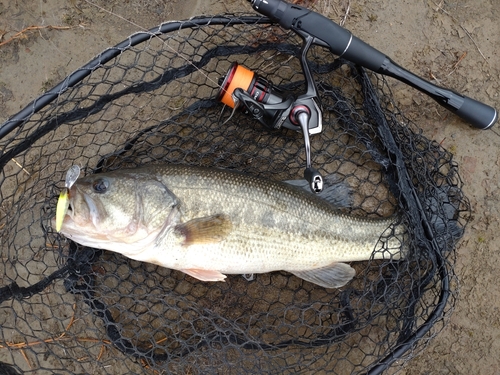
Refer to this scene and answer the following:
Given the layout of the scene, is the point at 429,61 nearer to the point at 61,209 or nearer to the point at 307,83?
the point at 307,83

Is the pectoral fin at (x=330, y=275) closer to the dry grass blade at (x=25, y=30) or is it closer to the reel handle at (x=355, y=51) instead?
the reel handle at (x=355, y=51)

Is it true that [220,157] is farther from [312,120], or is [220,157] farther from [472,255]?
[472,255]

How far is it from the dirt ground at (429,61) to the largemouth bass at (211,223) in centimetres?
98

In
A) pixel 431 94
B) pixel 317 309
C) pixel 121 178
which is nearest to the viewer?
pixel 121 178

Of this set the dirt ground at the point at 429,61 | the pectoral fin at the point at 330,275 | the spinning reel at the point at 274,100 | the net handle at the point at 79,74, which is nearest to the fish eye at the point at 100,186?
the net handle at the point at 79,74

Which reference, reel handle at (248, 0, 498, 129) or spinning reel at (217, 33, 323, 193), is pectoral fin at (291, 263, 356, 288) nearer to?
spinning reel at (217, 33, 323, 193)

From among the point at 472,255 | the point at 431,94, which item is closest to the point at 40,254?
the point at 431,94

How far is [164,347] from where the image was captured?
3.16m

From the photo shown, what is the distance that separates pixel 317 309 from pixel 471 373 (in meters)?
1.37

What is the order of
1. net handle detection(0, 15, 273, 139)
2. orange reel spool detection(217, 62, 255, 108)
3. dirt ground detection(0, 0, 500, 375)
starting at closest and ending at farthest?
net handle detection(0, 15, 273, 139)
orange reel spool detection(217, 62, 255, 108)
dirt ground detection(0, 0, 500, 375)

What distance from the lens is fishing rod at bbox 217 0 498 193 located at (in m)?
2.73

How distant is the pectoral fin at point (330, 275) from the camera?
10.1ft

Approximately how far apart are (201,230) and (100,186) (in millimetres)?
694

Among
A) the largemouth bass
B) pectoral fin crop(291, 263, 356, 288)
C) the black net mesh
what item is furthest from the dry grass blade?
pectoral fin crop(291, 263, 356, 288)
